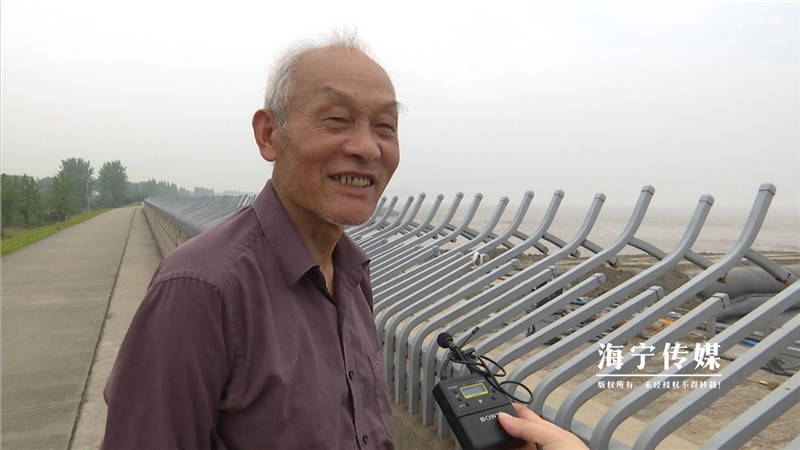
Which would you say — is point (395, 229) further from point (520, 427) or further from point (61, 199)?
point (61, 199)

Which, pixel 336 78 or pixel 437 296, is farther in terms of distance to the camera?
pixel 437 296

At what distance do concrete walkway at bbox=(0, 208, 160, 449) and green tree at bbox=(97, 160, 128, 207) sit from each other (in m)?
110

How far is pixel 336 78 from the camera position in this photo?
124 cm

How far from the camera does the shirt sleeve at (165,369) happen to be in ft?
3.15

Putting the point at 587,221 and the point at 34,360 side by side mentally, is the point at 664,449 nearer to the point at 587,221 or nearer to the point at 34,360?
the point at 587,221

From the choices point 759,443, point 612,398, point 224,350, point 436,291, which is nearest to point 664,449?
point 759,443

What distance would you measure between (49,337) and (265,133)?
642 centimetres

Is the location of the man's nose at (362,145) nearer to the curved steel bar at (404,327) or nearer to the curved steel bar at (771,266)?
the curved steel bar at (404,327)

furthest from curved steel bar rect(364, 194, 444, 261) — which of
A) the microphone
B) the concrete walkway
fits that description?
the microphone

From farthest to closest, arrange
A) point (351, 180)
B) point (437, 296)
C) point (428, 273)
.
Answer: point (428, 273)
point (437, 296)
point (351, 180)

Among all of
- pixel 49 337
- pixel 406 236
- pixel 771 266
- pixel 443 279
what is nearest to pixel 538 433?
pixel 443 279

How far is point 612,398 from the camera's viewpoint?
464cm

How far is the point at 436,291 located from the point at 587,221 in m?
1.14

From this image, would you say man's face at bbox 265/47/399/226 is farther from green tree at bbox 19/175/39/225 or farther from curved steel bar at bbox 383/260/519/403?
green tree at bbox 19/175/39/225
